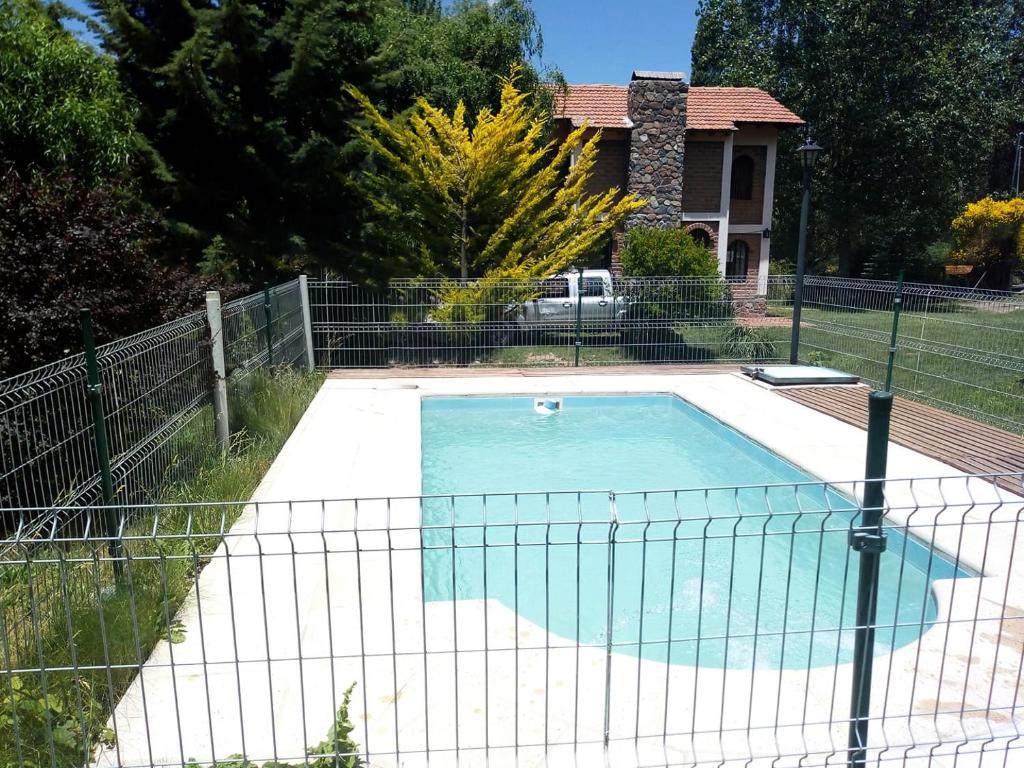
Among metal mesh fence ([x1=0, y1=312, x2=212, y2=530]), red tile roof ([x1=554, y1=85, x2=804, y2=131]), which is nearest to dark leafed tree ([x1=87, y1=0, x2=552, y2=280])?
metal mesh fence ([x1=0, y1=312, x2=212, y2=530])

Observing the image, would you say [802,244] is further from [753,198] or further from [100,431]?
[753,198]

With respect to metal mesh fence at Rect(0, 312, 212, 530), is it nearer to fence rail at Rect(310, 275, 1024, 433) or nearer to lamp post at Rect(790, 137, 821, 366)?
fence rail at Rect(310, 275, 1024, 433)

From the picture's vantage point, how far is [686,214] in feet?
69.6

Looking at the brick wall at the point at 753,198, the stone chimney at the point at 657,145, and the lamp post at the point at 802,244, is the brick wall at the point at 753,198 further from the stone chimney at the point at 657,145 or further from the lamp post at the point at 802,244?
the lamp post at the point at 802,244

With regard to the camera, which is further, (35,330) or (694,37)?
(694,37)

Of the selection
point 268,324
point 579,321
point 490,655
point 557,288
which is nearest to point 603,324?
point 579,321

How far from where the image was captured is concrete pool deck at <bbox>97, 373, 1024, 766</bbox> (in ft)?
9.73

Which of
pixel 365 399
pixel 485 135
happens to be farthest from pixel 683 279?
pixel 365 399

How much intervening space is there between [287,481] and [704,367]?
27.4 ft

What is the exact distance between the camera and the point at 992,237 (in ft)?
81.7

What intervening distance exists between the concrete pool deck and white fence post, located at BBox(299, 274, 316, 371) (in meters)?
6.34

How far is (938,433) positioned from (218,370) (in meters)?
7.61

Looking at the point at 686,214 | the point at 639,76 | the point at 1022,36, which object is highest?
the point at 1022,36

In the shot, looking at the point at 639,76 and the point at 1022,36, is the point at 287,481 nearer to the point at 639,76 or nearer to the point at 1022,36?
the point at 639,76
